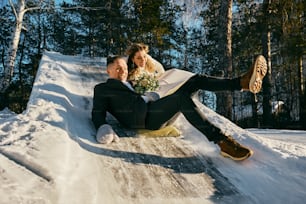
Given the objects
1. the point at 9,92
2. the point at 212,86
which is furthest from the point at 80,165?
the point at 9,92

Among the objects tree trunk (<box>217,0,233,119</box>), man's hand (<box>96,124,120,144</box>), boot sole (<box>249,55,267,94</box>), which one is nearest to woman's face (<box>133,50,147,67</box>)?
man's hand (<box>96,124,120,144</box>)

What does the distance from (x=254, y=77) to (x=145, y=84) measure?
1.00 metres

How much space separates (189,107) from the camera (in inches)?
106

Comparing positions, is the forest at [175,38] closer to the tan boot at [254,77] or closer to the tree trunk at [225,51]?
the tree trunk at [225,51]

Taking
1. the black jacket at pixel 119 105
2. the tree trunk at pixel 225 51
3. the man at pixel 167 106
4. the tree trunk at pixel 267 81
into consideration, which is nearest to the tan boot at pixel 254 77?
the man at pixel 167 106

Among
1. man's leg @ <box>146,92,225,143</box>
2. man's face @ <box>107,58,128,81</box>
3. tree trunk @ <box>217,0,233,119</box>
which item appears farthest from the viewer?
tree trunk @ <box>217,0,233,119</box>

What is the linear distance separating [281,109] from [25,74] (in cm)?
839

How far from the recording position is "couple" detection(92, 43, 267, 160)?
8.41 ft

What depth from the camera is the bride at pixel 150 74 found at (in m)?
3.23

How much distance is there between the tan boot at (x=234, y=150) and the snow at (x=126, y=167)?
0.05 m

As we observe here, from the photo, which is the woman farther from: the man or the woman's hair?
the man

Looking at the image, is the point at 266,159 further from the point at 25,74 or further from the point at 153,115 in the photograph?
the point at 25,74

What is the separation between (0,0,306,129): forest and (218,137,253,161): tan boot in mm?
6486

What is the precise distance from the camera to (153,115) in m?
2.80
